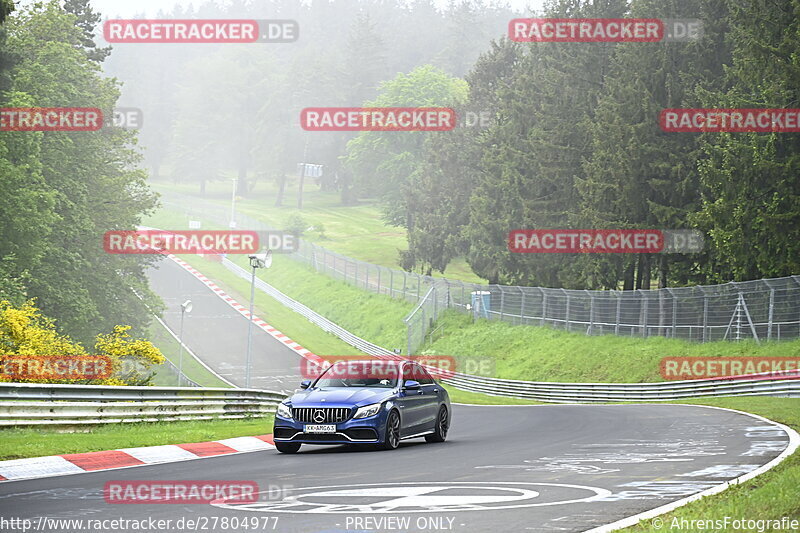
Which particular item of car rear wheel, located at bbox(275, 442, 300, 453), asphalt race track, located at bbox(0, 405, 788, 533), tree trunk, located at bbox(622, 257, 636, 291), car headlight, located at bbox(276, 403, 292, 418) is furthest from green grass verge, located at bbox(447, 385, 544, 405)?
car headlight, located at bbox(276, 403, 292, 418)

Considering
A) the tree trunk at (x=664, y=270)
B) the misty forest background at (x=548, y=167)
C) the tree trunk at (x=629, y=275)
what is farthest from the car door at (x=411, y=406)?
the tree trunk at (x=629, y=275)

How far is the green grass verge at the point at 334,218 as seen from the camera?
99000 mm

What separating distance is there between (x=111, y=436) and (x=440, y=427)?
214 inches

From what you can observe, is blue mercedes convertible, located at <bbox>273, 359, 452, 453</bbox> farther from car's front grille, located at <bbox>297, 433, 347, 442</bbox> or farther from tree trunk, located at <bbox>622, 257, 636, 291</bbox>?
tree trunk, located at <bbox>622, 257, 636, 291</bbox>

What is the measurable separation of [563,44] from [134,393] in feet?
139

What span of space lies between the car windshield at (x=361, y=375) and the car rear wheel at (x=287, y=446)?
129 centimetres

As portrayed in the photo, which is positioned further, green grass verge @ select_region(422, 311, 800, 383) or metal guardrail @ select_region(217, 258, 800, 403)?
green grass verge @ select_region(422, 311, 800, 383)

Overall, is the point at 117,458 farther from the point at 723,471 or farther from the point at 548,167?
the point at 548,167

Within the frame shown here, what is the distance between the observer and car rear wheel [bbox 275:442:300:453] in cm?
1609

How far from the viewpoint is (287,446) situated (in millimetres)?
16234

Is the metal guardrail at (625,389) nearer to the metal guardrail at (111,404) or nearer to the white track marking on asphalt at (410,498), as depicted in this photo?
the metal guardrail at (111,404)

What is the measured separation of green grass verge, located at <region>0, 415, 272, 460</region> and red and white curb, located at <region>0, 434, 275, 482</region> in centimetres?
34

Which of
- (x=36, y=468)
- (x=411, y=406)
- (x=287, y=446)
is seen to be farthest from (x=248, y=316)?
(x=36, y=468)

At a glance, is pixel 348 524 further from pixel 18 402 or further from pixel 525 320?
pixel 525 320
